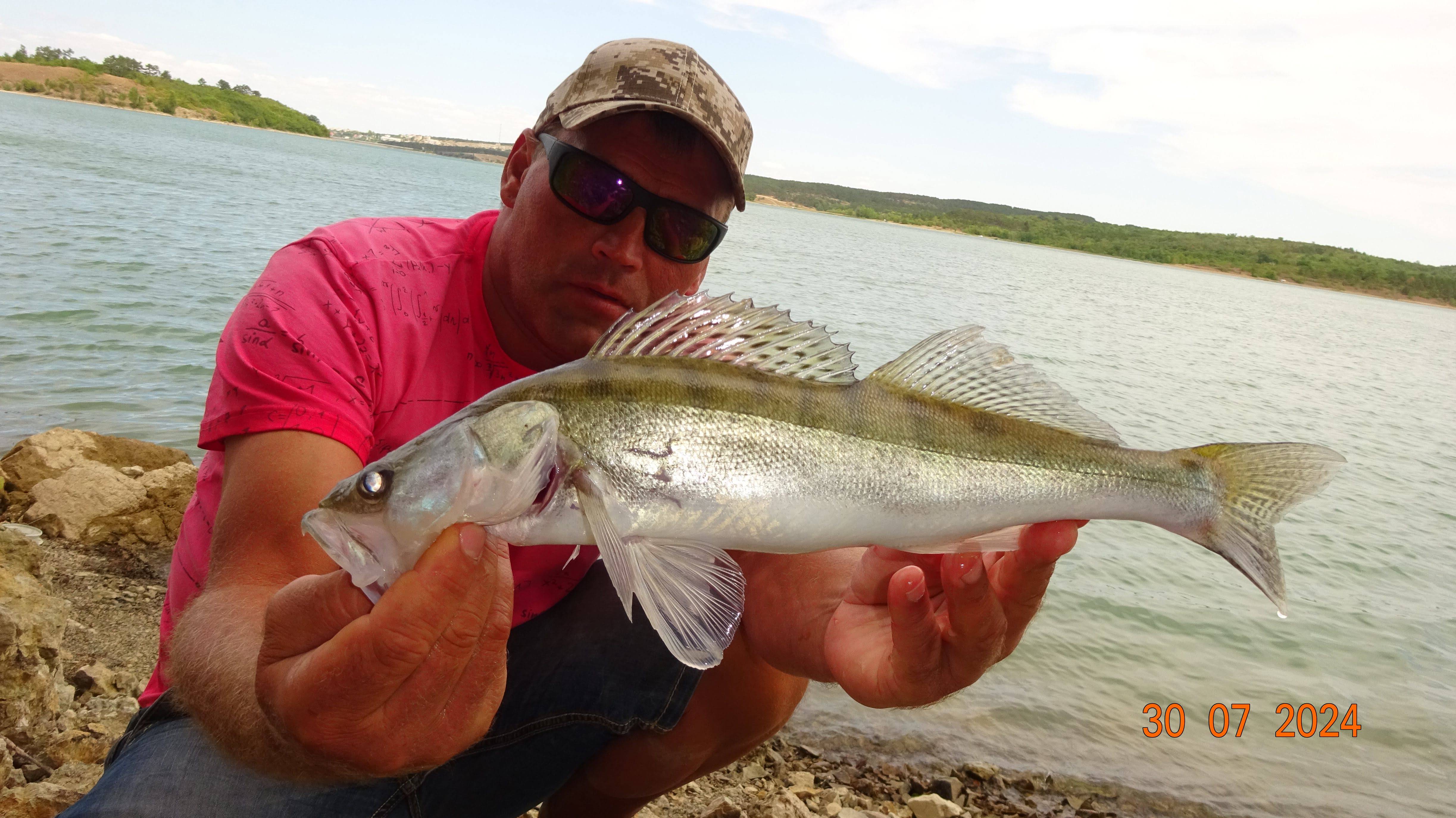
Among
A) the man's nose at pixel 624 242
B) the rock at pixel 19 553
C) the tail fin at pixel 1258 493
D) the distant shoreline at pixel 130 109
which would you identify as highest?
the distant shoreline at pixel 130 109

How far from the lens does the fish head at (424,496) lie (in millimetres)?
1854

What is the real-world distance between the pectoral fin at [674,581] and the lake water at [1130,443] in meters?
4.01

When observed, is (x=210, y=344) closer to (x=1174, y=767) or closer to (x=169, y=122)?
(x=1174, y=767)

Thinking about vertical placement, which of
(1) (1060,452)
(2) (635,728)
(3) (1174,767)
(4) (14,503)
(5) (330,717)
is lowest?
(3) (1174,767)

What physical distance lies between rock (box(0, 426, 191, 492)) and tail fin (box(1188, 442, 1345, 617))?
7.90 m

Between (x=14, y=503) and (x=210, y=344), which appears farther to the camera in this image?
(x=210, y=344)

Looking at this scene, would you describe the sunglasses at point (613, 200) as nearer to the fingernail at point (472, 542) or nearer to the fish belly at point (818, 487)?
the fish belly at point (818, 487)

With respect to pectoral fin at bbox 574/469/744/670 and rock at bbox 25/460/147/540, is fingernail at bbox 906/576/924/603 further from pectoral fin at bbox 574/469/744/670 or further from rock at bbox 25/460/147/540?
rock at bbox 25/460/147/540

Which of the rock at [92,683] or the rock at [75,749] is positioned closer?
the rock at [75,749]

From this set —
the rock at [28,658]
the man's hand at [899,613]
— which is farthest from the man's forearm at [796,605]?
the rock at [28,658]

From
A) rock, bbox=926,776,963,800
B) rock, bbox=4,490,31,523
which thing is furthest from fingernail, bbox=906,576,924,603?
rock, bbox=4,490,31,523

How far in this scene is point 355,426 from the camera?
260 centimetres

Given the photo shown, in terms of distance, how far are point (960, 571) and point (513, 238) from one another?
6.96 ft

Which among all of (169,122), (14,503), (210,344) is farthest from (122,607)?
(169,122)
